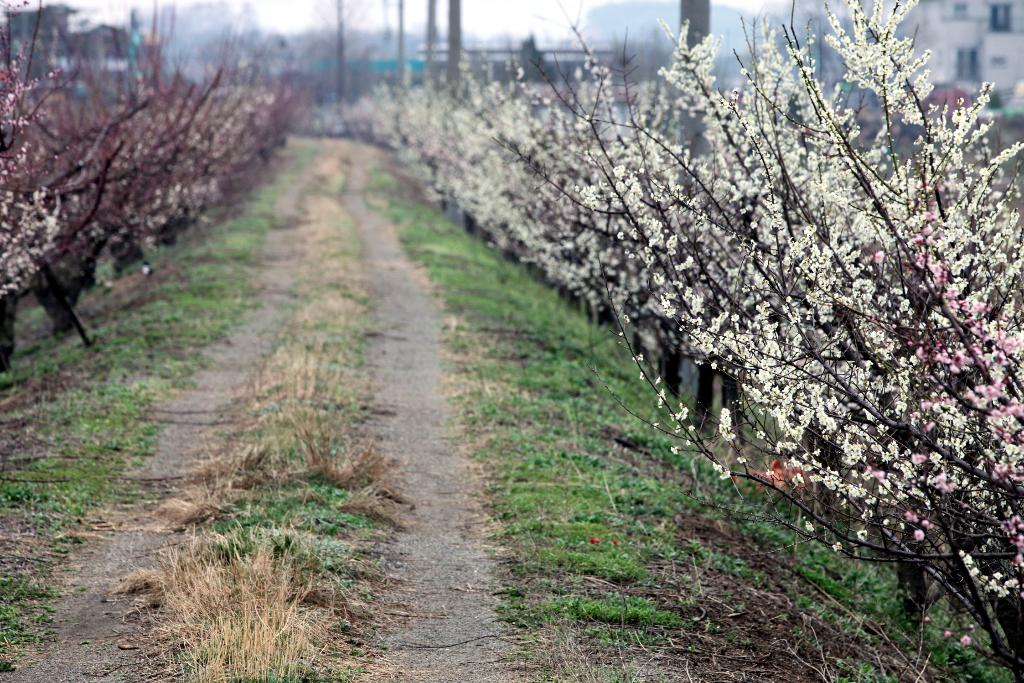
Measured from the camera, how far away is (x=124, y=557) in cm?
788

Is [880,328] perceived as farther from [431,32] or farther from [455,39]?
[431,32]

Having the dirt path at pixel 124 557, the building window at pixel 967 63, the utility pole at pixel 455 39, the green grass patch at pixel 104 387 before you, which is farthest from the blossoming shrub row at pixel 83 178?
the building window at pixel 967 63

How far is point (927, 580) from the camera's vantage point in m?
8.74

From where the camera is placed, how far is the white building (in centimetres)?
7831

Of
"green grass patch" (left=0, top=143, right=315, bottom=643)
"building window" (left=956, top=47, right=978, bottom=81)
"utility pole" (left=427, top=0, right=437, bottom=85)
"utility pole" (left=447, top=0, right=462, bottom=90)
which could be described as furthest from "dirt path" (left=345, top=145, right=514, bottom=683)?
"building window" (left=956, top=47, right=978, bottom=81)

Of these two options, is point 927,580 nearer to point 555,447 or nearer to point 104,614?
point 555,447

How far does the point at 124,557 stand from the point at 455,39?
2760cm

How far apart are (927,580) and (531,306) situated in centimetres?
1264

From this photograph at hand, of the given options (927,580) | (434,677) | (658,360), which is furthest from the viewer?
(658,360)

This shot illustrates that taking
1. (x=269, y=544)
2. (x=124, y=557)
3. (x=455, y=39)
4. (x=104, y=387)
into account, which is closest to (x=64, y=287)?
(x=104, y=387)

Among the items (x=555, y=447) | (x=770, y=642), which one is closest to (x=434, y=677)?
(x=770, y=642)

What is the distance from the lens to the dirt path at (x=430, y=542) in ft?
20.7

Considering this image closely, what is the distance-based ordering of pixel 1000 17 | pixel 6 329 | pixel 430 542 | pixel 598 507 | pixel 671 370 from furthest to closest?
pixel 1000 17 < pixel 6 329 < pixel 671 370 < pixel 598 507 < pixel 430 542

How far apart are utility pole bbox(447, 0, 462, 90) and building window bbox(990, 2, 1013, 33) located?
2171 inches
